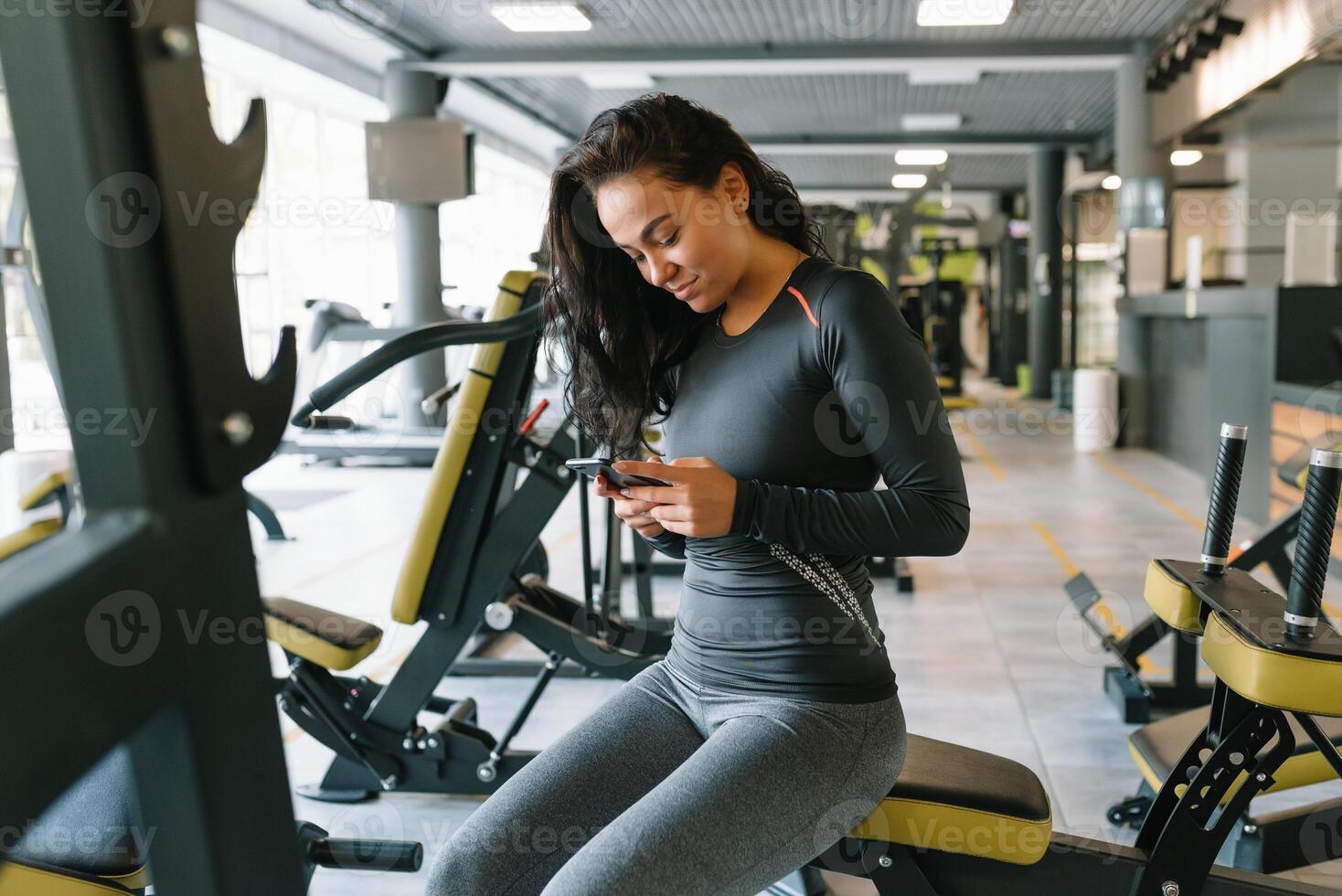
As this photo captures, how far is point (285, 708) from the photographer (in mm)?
2500

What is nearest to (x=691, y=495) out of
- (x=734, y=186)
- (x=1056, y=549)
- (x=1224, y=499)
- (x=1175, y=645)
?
(x=734, y=186)

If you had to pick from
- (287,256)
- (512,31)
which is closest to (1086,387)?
(512,31)

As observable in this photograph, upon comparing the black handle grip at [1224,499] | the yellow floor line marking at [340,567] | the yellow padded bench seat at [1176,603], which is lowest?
the yellow floor line marking at [340,567]

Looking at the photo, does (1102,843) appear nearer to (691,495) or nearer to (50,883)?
(691,495)

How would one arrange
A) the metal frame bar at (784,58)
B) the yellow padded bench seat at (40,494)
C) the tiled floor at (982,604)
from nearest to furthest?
the yellow padded bench seat at (40,494)
the tiled floor at (982,604)
the metal frame bar at (784,58)

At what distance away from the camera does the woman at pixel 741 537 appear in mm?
1304

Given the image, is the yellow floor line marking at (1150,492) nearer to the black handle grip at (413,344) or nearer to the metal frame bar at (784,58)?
the metal frame bar at (784,58)

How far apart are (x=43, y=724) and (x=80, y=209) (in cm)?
17

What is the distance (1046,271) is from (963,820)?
1309 cm

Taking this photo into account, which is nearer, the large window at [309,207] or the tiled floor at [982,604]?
the tiled floor at [982,604]

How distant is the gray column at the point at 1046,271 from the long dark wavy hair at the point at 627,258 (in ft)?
41.8

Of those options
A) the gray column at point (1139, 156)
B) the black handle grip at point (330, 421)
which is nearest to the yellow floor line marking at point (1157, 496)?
the gray column at point (1139, 156)

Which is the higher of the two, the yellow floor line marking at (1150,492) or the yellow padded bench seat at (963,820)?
the yellow padded bench seat at (963,820)

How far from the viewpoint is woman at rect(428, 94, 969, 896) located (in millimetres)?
1304
